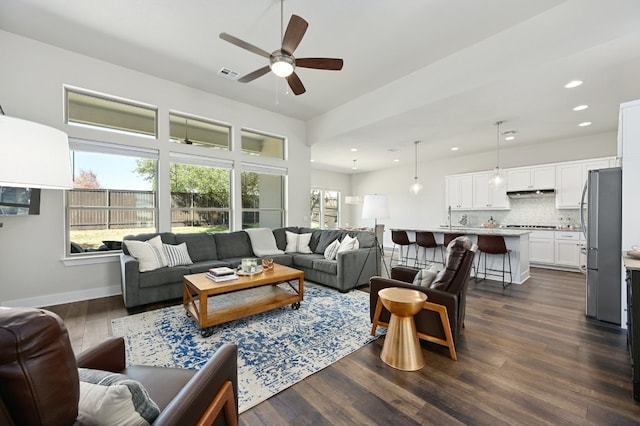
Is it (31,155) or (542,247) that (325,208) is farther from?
(31,155)

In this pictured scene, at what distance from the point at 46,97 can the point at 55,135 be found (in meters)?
3.47

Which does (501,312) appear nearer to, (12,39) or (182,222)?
(182,222)

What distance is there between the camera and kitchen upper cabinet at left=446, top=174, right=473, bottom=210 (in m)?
7.22

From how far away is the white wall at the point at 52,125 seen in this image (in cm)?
331

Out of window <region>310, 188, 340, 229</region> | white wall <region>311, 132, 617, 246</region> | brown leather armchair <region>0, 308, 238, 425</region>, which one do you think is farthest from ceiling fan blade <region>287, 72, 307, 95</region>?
window <region>310, 188, 340, 229</region>

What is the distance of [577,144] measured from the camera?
5.89 meters

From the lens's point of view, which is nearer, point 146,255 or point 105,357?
point 105,357

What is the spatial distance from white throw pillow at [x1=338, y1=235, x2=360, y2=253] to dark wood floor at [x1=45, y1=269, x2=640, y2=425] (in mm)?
1850

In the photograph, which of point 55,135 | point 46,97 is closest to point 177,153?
point 46,97

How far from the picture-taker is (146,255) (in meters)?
3.48

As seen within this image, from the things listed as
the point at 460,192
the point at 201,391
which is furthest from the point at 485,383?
the point at 460,192

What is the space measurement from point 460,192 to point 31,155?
8.07 meters

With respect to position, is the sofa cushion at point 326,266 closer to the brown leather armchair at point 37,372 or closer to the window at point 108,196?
the window at point 108,196

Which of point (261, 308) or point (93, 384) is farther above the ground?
point (93, 384)
